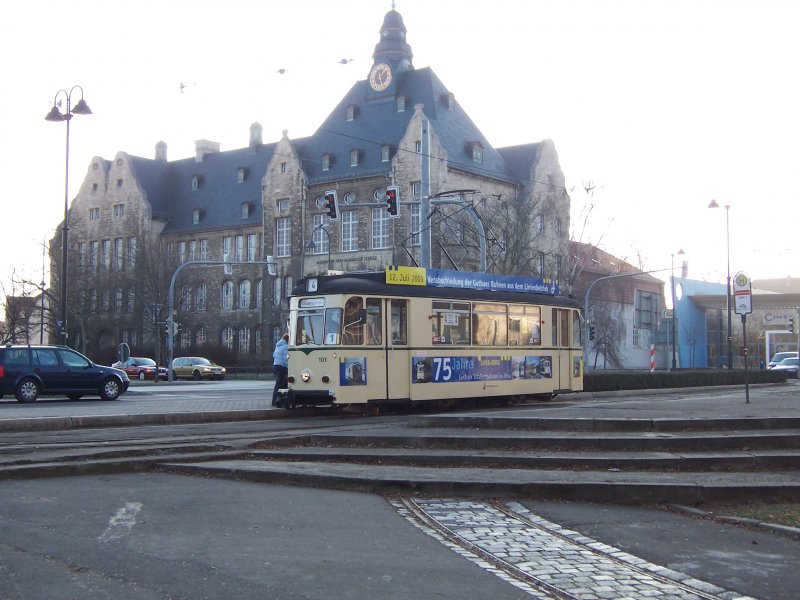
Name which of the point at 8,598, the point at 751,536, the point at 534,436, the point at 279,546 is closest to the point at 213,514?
the point at 279,546

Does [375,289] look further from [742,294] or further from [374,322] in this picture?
[742,294]

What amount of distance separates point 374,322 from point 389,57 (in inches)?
2435

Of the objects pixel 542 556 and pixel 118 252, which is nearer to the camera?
pixel 542 556

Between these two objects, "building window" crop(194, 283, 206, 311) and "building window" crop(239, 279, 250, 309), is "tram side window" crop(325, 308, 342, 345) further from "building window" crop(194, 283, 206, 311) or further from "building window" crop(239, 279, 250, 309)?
"building window" crop(194, 283, 206, 311)

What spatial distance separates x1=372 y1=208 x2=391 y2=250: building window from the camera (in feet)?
242

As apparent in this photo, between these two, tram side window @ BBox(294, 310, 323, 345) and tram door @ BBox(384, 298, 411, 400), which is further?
tram door @ BBox(384, 298, 411, 400)

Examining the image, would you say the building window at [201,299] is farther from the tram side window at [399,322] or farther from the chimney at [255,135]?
the tram side window at [399,322]

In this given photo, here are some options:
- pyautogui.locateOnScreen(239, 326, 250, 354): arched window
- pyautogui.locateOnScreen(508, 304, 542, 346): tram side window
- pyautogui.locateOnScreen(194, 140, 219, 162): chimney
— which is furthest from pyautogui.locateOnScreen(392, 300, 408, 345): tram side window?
pyautogui.locateOnScreen(194, 140, 219, 162): chimney

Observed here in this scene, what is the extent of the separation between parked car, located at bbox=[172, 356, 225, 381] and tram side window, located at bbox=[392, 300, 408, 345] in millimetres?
42012

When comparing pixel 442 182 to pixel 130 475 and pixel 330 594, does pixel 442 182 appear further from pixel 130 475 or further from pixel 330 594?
pixel 330 594

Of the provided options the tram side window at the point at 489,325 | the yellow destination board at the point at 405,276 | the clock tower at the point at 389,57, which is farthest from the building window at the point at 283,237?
the yellow destination board at the point at 405,276

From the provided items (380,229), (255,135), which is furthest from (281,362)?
(255,135)

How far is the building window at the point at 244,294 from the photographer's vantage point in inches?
3364

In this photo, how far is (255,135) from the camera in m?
92.4
